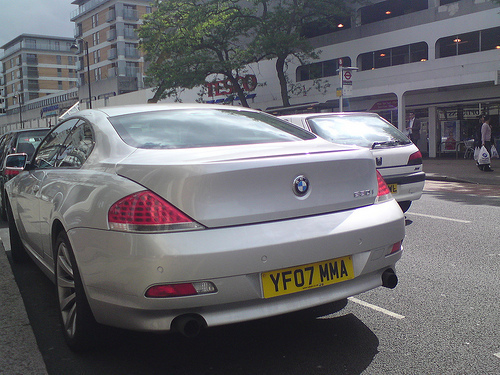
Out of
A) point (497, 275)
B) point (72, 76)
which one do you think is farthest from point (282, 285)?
point (72, 76)

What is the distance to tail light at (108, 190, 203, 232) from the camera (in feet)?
8.41

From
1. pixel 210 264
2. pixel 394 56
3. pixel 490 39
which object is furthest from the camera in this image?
pixel 394 56

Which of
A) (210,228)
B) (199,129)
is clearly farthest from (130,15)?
(210,228)

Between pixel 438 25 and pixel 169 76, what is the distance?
556 inches

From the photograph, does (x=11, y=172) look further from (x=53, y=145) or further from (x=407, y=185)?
(x=407, y=185)

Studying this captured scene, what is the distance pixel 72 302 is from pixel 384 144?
207 inches

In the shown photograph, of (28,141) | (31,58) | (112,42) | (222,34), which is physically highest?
(31,58)

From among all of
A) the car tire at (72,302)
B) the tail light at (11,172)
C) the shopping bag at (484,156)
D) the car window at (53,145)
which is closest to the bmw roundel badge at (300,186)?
the car tire at (72,302)

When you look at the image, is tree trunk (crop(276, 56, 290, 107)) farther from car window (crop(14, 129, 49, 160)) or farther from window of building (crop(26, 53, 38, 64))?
window of building (crop(26, 53, 38, 64))

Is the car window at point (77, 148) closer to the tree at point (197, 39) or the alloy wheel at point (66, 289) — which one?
the alloy wheel at point (66, 289)

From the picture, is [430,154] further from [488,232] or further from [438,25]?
[488,232]

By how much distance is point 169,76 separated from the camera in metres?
29.4

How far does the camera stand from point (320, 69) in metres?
29.8

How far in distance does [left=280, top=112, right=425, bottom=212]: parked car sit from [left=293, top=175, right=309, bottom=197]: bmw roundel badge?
14.3ft
